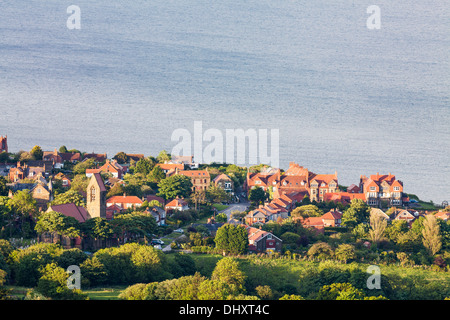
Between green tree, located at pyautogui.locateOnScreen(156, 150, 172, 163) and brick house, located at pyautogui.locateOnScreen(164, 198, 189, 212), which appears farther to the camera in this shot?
green tree, located at pyautogui.locateOnScreen(156, 150, 172, 163)

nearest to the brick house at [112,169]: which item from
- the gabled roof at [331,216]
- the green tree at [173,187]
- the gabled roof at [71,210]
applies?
the green tree at [173,187]

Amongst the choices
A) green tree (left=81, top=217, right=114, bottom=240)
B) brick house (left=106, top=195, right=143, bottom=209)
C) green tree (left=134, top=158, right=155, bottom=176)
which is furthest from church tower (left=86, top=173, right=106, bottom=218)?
green tree (left=134, top=158, right=155, bottom=176)

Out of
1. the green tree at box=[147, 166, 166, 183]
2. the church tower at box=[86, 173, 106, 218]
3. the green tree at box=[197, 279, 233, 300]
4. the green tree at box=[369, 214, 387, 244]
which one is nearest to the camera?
the green tree at box=[197, 279, 233, 300]

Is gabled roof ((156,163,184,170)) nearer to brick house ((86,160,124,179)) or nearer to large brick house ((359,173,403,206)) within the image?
brick house ((86,160,124,179))

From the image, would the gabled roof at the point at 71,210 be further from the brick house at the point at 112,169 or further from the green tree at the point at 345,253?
the brick house at the point at 112,169

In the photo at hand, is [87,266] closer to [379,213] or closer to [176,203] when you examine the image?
[176,203]

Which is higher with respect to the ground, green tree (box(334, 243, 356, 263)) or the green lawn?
green tree (box(334, 243, 356, 263))
